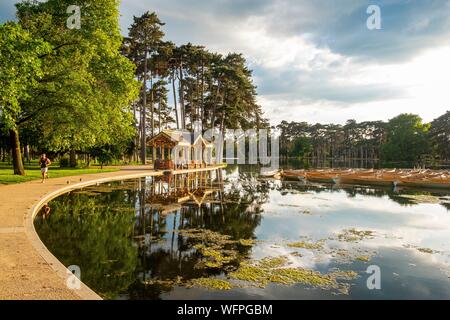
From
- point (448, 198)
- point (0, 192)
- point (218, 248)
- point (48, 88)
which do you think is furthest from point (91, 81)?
point (448, 198)

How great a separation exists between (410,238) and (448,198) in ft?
43.3

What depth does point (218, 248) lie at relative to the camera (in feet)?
29.1

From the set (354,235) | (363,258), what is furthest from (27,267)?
(354,235)

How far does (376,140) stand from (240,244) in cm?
12137

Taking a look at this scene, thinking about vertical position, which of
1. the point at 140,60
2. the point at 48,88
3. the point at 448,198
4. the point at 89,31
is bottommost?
the point at 448,198

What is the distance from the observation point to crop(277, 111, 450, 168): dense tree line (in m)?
89.5

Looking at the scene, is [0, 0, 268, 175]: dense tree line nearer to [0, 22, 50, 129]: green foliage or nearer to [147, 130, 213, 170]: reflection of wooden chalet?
[0, 22, 50, 129]: green foliage

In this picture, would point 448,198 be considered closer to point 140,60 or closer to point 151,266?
point 151,266

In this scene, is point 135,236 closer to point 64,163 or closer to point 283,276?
point 283,276

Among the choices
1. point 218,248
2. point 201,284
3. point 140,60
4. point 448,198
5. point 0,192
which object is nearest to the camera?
point 201,284

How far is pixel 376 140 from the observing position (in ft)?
385

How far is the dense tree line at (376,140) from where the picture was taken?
89500 mm

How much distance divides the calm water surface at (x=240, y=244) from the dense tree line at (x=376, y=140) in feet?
275

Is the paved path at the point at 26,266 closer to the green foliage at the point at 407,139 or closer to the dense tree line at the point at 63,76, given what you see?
the dense tree line at the point at 63,76
